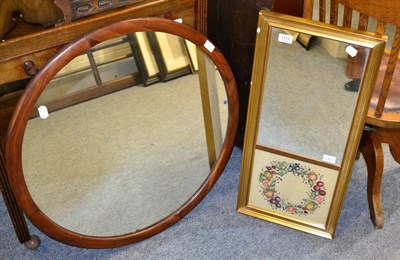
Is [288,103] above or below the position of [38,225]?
above

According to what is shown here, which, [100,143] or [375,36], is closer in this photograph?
[375,36]

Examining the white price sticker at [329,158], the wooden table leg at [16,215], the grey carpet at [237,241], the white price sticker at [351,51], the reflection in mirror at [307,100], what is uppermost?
the white price sticker at [351,51]

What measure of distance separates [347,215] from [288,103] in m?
0.50

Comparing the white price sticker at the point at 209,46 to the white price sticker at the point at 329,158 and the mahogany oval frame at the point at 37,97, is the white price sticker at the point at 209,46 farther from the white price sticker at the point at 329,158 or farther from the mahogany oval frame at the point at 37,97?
the white price sticker at the point at 329,158

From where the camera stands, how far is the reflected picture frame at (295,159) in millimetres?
1234

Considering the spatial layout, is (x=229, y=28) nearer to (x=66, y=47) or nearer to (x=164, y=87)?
(x=164, y=87)

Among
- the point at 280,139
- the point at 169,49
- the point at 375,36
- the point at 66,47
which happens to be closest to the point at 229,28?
the point at 169,49

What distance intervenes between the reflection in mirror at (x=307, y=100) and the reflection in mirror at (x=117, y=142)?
174 mm

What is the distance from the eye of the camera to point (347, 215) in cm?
164

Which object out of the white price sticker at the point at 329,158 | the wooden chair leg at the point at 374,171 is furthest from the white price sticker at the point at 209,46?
the wooden chair leg at the point at 374,171

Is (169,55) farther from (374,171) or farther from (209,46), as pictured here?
(374,171)

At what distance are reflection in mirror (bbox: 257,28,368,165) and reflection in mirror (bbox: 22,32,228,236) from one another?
0.17 m

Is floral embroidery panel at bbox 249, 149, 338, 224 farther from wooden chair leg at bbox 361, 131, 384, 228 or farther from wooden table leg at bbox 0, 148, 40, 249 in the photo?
wooden table leg at bbox 0, 148, 40, 249

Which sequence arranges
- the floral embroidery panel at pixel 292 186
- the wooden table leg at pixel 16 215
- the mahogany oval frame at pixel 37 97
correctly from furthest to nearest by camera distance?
the floral embroidery panel at pixel 292 186 → the wooden table leg at pixel 16 215 → the mahogany oval frame at pixel 37 97
